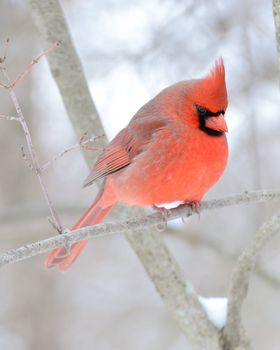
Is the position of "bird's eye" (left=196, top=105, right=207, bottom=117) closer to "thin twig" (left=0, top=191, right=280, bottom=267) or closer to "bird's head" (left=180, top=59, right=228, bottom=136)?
"bird's head" (left=180, top=59, right=228, bottom=136)

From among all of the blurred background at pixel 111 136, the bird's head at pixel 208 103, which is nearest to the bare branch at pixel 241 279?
the bird's head at pixel 208 103

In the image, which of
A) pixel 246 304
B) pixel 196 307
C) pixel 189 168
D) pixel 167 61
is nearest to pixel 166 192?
pixel 189 168

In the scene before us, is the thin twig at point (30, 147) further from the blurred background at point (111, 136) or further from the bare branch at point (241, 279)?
the blurred background at point (111, 136)

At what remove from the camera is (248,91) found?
16.2ft

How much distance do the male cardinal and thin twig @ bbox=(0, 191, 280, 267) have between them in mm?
148

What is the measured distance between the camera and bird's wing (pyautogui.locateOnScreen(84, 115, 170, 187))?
374cm

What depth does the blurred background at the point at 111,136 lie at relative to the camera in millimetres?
4879

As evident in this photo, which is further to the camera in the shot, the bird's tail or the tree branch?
the bird's tail

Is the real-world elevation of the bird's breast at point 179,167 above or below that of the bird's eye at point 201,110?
below

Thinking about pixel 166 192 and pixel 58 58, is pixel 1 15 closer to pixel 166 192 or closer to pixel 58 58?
pixel 58 58

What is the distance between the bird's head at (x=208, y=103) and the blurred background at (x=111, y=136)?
129cm

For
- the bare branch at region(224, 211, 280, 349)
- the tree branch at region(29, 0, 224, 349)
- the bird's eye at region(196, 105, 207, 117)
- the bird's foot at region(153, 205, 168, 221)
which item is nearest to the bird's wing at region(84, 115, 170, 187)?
the tree branch at region(29, 0, 224, 349)

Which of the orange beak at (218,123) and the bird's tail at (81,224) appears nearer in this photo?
the orange beak at (218,123)

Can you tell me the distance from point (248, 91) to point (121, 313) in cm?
288
